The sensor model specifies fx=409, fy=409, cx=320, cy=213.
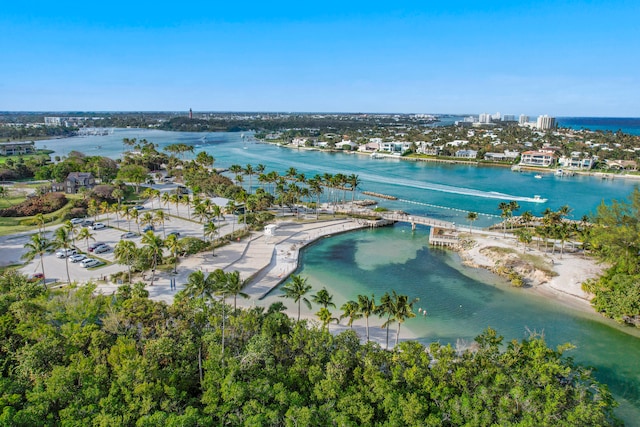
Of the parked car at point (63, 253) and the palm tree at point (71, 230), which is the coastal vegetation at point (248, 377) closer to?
the parked car at point (63, 253)

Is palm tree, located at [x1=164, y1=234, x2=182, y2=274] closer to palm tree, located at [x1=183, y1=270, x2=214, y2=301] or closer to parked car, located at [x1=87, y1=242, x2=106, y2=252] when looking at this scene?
parked car, located at [x1=87, y1=242, x2=106, y2=252]

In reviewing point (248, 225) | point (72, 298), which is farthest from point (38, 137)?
point (72, 298)

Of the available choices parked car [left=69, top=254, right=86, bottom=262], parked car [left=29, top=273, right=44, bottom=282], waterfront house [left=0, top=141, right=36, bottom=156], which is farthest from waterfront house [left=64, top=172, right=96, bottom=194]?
waterfront house [left=0, top=141, right=36, bottom=156]

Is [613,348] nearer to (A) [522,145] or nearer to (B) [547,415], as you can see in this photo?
(B) [547,415]

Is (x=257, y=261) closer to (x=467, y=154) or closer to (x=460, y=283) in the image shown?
(x=460, y=283)

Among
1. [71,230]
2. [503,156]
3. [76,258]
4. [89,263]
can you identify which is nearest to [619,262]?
[89,263]
